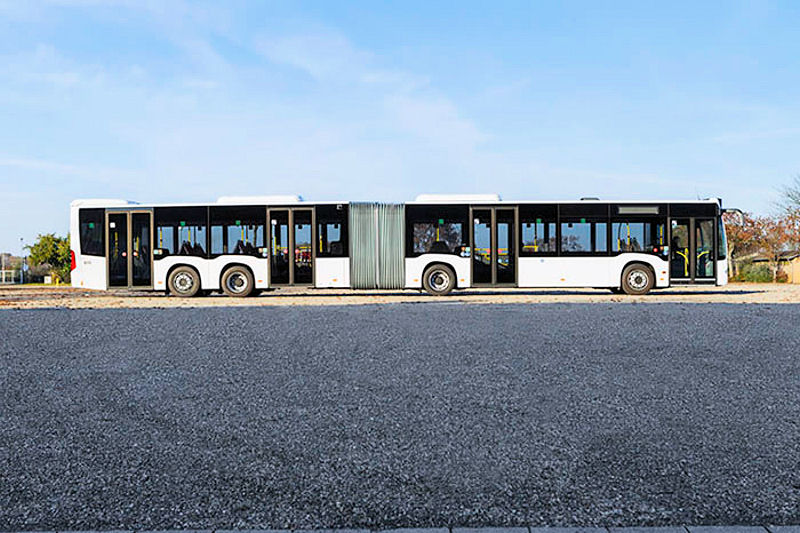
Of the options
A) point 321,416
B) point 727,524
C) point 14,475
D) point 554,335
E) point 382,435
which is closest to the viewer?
point 727,524

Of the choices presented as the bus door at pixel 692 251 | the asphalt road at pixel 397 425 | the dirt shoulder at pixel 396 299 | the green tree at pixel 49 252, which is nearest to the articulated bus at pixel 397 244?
the bus door at pixel 692 251

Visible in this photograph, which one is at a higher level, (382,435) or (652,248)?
(652,248)

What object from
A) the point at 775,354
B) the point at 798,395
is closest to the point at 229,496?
the point at 798,395

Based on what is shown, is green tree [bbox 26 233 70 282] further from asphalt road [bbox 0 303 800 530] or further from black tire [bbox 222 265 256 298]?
asphalt road [bbox 0 303 800 530]

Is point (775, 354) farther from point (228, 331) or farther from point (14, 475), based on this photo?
point (14, 475)

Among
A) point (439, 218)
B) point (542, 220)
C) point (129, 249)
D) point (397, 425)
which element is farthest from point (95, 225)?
point (397, 425)

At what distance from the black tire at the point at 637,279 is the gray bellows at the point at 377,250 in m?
6.20

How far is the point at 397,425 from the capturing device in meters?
5.46

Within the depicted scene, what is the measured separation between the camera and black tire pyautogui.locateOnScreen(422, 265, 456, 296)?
1911 centimetres

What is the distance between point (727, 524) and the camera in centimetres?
372

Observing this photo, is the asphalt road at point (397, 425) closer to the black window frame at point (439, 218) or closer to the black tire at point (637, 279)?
the black tire at point (637, 279)

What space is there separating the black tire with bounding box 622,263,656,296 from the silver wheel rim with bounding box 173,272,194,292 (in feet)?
39.8

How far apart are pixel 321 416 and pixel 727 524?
10.3ft

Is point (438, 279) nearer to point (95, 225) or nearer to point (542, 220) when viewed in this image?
point (542, 220)
